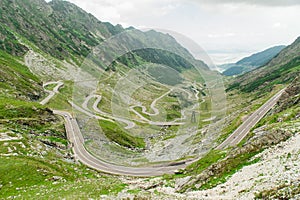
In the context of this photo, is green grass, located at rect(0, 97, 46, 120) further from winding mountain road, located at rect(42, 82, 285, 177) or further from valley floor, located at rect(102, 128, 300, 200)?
valley floor, located at rect(102, 128, 300, 200)

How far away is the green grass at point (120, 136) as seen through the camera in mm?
100312

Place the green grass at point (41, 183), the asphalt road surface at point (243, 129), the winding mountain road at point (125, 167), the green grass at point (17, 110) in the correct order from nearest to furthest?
the green grass at point (41, 183) → the winding mountain road at point (125, 167) → the asphalt road surface at point (243, 129) → the green grass at point (17, 110)

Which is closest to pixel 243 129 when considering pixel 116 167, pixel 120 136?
pixel 116 167

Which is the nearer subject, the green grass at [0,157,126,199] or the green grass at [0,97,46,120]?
the green grass at [0,157,126,199]

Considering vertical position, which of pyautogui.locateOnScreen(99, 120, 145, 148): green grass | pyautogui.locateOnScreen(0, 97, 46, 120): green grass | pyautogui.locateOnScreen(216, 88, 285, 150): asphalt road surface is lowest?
pyautogui.locateOnScreen(99, 120, 145, 148): green grass

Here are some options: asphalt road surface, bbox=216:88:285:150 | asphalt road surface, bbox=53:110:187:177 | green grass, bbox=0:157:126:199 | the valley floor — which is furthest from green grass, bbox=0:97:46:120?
asphalt road surface, bbox=216:88:285:150

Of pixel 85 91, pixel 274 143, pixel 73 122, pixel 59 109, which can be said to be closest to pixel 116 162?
pixel 73 122

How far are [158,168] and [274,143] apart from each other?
115ft

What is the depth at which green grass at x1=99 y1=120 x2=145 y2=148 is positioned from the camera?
329ft

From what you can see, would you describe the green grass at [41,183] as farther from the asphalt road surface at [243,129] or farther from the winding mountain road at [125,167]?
the asphalt road surface at [243,129]

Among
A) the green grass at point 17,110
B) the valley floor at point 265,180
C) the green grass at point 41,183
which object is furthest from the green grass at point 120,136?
the valley floor at point 265,180

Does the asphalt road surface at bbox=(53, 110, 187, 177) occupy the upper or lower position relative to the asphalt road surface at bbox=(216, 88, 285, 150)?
lower

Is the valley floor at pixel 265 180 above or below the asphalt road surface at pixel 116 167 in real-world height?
above

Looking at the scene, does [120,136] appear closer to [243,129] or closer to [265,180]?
[243,129]
